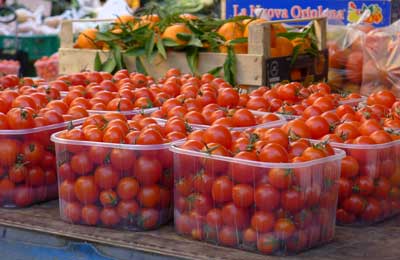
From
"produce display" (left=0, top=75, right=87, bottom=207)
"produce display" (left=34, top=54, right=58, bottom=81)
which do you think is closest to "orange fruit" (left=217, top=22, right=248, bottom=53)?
"produce display" (left=0, top=75, right=87, bottom=207)

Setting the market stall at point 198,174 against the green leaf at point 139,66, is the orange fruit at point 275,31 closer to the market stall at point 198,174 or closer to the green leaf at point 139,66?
the green leaf at point 139,66

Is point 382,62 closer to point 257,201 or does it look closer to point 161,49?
point 161,49

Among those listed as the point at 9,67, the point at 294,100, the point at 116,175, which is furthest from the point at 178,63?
the point at 9,67

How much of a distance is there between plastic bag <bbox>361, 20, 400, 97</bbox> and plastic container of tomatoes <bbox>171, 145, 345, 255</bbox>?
1941 mm

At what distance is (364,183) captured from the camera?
2219mm

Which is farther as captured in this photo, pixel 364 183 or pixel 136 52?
pixel 136 52

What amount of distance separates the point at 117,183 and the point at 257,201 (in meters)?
0.44

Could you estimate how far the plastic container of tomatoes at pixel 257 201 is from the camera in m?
1.94

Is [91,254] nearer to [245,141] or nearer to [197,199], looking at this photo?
[197,199]

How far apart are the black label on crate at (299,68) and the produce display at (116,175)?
5.25ft

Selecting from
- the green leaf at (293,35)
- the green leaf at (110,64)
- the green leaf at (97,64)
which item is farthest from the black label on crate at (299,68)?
the green leaf at (97,64)

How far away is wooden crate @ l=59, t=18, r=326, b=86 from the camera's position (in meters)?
Result: 3.75

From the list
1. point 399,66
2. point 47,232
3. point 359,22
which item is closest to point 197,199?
point 47,232

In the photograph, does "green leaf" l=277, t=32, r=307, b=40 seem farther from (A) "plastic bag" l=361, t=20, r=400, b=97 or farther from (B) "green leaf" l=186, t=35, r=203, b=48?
(B) "green leaf" l=186, t=35, r=203, b=48
